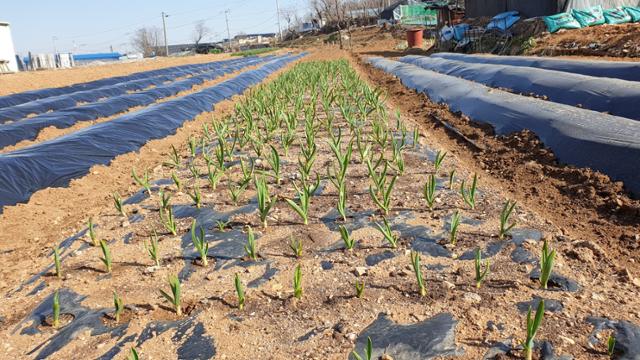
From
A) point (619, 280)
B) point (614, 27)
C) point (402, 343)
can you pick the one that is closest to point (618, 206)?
point (619, 280)

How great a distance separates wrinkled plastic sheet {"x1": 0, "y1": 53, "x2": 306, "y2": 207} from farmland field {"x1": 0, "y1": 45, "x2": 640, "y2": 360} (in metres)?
0.03

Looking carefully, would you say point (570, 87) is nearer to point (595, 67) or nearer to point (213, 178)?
point (595, 67)

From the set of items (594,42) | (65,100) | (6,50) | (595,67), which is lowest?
(595,67)

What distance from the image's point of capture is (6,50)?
26688 millimetres

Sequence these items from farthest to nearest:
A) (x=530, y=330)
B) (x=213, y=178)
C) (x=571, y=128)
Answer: (x=571, y=128) → (x=213, y=178) → (x=530, y=330)

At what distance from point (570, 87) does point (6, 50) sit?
31434 millimetres

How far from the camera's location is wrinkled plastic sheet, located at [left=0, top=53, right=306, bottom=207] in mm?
4066

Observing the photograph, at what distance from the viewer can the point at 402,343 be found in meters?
1.80

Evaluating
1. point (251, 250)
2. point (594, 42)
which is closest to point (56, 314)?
point (251, 250)

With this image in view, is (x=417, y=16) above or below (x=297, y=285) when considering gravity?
above

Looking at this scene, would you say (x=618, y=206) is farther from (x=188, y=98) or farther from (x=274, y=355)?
(x=188, y=98)

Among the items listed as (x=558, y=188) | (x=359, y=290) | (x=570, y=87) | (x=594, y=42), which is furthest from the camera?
(x=594, y=42)

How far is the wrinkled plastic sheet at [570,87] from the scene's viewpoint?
455 centimetres

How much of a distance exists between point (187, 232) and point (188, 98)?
629cm
